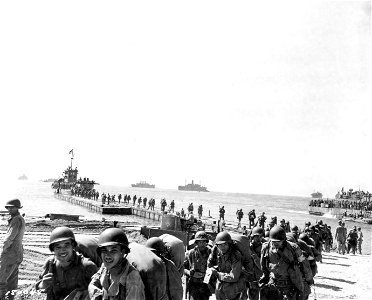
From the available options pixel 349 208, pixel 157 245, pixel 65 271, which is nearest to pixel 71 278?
pixel 65 271

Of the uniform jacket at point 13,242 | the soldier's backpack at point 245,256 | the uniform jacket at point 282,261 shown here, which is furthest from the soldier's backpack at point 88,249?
the uniform jacket at point 282,261

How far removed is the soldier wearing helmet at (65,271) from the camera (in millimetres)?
4309

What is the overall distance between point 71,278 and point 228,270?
330cm

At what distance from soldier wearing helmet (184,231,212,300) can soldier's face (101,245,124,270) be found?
459cm

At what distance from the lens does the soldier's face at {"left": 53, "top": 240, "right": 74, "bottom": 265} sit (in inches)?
169

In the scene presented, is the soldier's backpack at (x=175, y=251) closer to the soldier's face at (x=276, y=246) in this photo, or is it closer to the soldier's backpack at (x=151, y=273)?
the soldier's backpack at (x=151, y=273)

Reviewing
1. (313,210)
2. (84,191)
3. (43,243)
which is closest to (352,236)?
(43,243)

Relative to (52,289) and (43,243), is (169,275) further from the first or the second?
(43,243)

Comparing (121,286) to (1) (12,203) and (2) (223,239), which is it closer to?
(2) (223,239)

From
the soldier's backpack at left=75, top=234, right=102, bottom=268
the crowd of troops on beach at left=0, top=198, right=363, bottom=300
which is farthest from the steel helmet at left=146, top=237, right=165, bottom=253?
the soldier's backpack at left=75, top=234, right=102, bottom=268

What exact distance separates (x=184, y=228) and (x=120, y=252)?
1532 centimetres

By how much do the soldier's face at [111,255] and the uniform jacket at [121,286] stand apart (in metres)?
0.08

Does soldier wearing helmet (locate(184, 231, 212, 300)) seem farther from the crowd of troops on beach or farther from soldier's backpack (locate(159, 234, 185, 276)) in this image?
soldier's backpack (locate(159, 234, 185, 276))

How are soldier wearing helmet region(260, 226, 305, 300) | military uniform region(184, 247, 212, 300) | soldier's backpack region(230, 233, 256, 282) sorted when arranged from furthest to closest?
military uniform region(184, 247, 212, 300) < soldier wearing helmet region(260, 226, 305, 300) < soldier's backpack region(230, 233, 256, 282)
